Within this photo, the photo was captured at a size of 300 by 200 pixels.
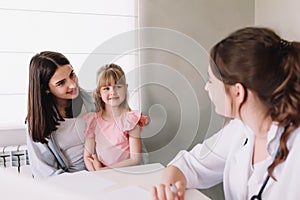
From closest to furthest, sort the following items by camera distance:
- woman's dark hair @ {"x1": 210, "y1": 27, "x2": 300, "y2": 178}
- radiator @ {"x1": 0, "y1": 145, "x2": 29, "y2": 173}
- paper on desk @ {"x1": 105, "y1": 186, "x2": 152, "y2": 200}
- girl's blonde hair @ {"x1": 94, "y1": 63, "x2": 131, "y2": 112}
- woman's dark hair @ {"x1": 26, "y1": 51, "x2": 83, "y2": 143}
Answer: woman's dark hair @ {"x1": 210, "y1": 27, "x2": 300, "y2": 178}
paper on desk @ {"x1": 105, "y1": 186, "x2": 152, "y2": 200}
girl's blonde hair @ {"x1": 94, "y1": 63, "x2": 131, "y2": 112}
woman's dark hair @ {"x1": 26, "y1": 51, "x2": 83, "y2": 143}
radiator @ {"x1": 0, "y1": 145, "x2": 29, "y2": 173}

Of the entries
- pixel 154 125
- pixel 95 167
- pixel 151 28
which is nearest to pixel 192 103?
pixel 154 125

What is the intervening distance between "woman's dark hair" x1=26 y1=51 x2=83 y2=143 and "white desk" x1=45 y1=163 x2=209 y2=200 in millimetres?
360

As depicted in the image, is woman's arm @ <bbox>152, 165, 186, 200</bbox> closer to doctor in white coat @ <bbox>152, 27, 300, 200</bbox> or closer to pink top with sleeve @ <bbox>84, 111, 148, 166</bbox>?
doctor in white coat @ <bbox>152, 27, 300, 200</bbox>

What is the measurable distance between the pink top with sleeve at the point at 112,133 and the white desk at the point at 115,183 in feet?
0.80

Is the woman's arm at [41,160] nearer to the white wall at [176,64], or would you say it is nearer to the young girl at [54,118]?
the young girl at [54,118]

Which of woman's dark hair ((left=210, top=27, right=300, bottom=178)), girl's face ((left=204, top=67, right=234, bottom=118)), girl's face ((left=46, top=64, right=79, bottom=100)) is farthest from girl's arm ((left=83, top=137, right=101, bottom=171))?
woman's dark hair ((left=210, top=27, right=300, bottom=178))

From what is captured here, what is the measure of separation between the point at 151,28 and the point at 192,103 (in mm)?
507

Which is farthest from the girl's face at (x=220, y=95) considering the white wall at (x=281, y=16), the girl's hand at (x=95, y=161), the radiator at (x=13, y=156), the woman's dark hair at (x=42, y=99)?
the radiator at (x=13, y=156)

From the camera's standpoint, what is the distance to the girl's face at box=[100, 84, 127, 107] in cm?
146

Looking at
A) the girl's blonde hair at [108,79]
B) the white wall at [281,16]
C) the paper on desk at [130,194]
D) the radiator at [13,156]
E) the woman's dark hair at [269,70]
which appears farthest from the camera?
the white wall at [281,16]

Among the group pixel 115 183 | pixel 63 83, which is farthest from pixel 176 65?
pixel 115 183

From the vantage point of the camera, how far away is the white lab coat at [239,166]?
3.16ft

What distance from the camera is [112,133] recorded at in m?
1.66

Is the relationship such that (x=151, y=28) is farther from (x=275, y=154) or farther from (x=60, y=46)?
(x=275, y=154)
